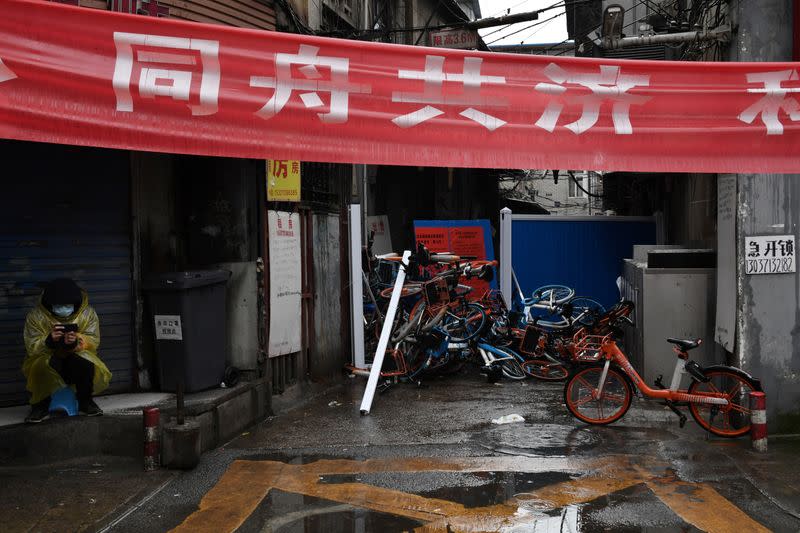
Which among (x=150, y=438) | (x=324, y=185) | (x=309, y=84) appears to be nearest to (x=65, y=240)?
(x=150, y=438)

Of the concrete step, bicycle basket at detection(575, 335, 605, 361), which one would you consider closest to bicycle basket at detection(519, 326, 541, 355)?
bicycle basket at detection(575, 335, 605, 361)

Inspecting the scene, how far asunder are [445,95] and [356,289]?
6.83 meters

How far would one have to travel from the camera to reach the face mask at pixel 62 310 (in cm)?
766

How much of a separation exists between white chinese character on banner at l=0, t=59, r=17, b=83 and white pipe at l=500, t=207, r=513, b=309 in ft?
36.4

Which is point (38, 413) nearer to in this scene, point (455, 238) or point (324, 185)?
point (324, 185)

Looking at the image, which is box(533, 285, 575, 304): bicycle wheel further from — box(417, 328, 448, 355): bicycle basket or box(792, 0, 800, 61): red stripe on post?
box(792, 0, 800, 61): red stripe on post

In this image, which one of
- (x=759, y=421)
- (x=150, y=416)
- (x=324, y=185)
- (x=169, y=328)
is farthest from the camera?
(x=324, y=185)

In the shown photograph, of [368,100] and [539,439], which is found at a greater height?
[368,100]

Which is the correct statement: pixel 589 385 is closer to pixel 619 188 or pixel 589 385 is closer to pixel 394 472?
pixel 394 472

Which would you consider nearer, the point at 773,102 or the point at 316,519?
the point at 316,519

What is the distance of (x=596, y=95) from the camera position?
6629 mm

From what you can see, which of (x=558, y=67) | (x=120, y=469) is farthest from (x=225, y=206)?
Answer: (x=558, y=67)

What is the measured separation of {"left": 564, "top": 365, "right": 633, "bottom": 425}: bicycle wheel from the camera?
367 inches

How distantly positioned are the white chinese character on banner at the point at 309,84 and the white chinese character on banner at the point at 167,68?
0.35 meters
